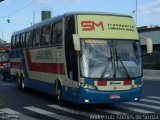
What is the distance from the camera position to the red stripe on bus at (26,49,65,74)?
16728mm

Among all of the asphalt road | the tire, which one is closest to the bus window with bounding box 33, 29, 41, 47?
the asphalt road

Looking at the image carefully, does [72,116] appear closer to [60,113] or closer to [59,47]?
[60,113]

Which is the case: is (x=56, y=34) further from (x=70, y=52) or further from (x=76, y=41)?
(x=76, y=41)

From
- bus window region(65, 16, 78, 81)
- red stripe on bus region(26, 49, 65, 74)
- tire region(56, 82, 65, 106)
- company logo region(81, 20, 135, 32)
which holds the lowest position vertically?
tire region(56, 82, 65, 106)

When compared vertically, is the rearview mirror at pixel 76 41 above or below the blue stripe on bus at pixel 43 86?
above

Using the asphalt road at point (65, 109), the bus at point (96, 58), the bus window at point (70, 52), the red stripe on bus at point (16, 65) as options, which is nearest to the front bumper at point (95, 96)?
the bus at point (96, 58)

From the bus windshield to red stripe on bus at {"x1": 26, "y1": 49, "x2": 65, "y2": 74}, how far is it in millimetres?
1826

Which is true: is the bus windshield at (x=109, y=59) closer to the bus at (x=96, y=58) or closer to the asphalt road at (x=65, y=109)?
the bus at (x=96, y=58)

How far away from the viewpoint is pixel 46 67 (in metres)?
18.9

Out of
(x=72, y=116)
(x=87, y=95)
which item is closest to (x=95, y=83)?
(x=87, y=95)

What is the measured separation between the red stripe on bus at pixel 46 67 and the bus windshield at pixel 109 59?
183cm

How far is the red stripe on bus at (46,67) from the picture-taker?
16.7m

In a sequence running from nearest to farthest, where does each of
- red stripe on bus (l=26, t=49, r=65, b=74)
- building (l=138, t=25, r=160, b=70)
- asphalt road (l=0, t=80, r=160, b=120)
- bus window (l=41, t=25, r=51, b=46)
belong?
asphalt road (l=0, t=80, r=160, b=120)
red stripe on bus (l=26, t=49, r=65, b=74)
bus window (l=41, t=25, r=51, b=46)
building (l=138, t=25, r=160, b=70)

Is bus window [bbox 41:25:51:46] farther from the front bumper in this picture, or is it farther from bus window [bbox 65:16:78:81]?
the front bumper
